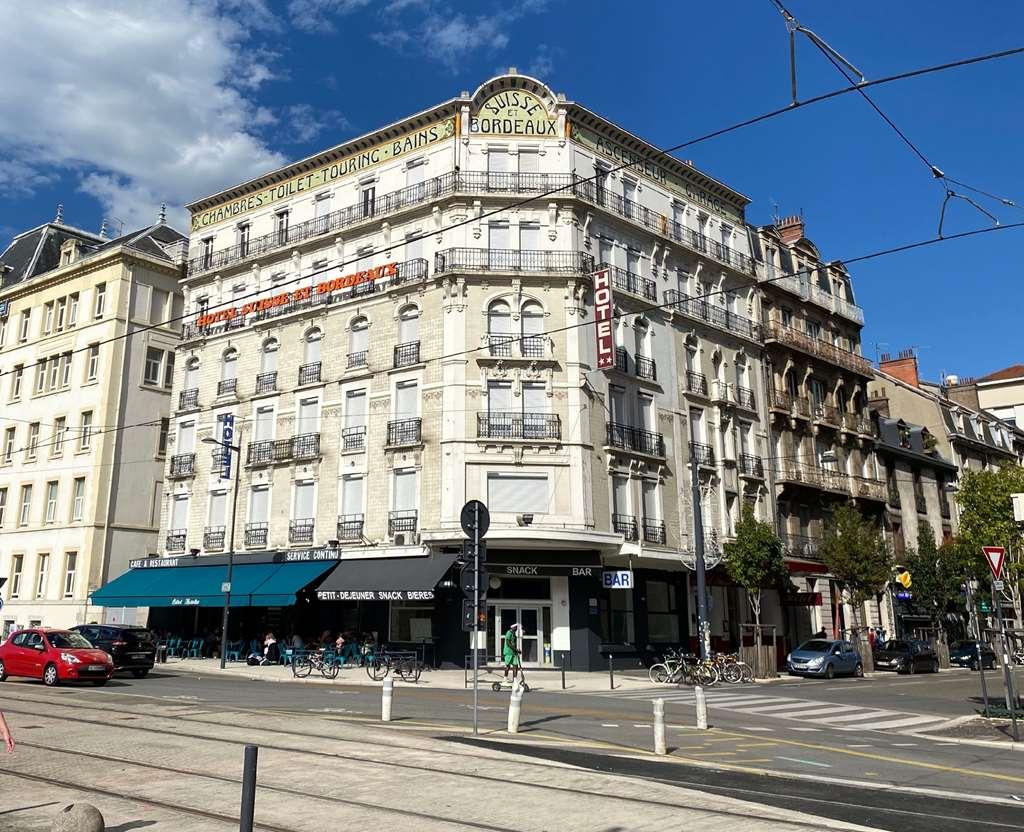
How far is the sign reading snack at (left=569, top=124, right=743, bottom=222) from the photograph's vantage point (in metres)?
36.2

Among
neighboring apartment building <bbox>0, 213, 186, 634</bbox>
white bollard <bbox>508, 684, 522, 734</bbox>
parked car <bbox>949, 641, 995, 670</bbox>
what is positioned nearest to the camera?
white bollard <bbox>508, 684, 522, 734</bbox>

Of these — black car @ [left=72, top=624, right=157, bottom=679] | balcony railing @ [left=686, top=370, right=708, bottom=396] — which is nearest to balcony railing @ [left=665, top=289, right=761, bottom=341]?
balcony railing @ [left=686, top=370, right=708, bottom=396]

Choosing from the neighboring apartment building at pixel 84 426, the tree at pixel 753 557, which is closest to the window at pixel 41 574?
the neighboring apartment building at pixel 84 426

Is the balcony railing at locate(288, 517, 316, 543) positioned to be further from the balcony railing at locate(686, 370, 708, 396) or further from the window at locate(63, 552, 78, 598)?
the balcony railing at locate(686, 370, 708, 396)

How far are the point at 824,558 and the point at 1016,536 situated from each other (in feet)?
37.5

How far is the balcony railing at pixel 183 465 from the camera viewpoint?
3903cm

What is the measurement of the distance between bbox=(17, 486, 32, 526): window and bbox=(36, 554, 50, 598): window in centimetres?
239

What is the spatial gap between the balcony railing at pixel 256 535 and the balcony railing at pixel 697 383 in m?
18.2

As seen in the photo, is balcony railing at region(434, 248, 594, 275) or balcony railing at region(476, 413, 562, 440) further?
balcony railing at region(434, 248, 594, 275)

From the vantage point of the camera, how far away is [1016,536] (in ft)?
92.2

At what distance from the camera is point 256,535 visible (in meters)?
36.2

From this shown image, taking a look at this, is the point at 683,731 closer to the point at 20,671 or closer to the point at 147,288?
the point at 20,671

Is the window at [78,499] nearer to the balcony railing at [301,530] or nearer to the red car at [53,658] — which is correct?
the balcony railing at [301,530]

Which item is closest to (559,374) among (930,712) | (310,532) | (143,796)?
(310,532)
